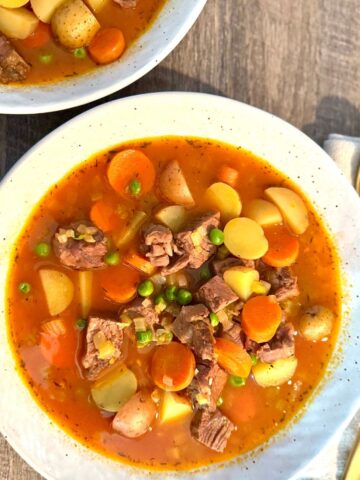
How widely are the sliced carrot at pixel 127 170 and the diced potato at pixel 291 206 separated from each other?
26.0 inches

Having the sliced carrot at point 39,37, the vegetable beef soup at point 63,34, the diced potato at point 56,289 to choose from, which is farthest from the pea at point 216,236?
the sliced carrot at point 39,37

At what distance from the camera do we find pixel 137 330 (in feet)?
10.1

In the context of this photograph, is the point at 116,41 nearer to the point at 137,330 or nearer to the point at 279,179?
the point at 279,179

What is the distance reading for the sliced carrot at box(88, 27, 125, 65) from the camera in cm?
306

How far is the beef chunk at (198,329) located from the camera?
10.0 ft

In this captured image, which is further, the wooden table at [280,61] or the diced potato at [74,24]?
the wooden table at [280,61]

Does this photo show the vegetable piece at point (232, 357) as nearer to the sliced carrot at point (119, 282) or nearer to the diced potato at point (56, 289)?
the sliced carrot at point (119, 282)

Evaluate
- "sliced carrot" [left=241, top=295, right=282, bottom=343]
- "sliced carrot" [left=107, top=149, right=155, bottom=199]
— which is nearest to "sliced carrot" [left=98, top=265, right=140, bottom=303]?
"sliced carrot" [left=107, top=149, right=155, bottom=199]

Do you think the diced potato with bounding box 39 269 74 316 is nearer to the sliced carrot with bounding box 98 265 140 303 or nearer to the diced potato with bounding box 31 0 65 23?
the sliced carrot with bounding box 98 265 140 303

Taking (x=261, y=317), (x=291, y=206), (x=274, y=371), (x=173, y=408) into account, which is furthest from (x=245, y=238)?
(x=173, y=408)

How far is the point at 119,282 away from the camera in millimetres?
3111

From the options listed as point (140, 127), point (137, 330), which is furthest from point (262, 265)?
point (140, 127)

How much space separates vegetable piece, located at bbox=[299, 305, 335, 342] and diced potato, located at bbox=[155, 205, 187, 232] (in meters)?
0.84

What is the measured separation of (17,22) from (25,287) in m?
1.34
